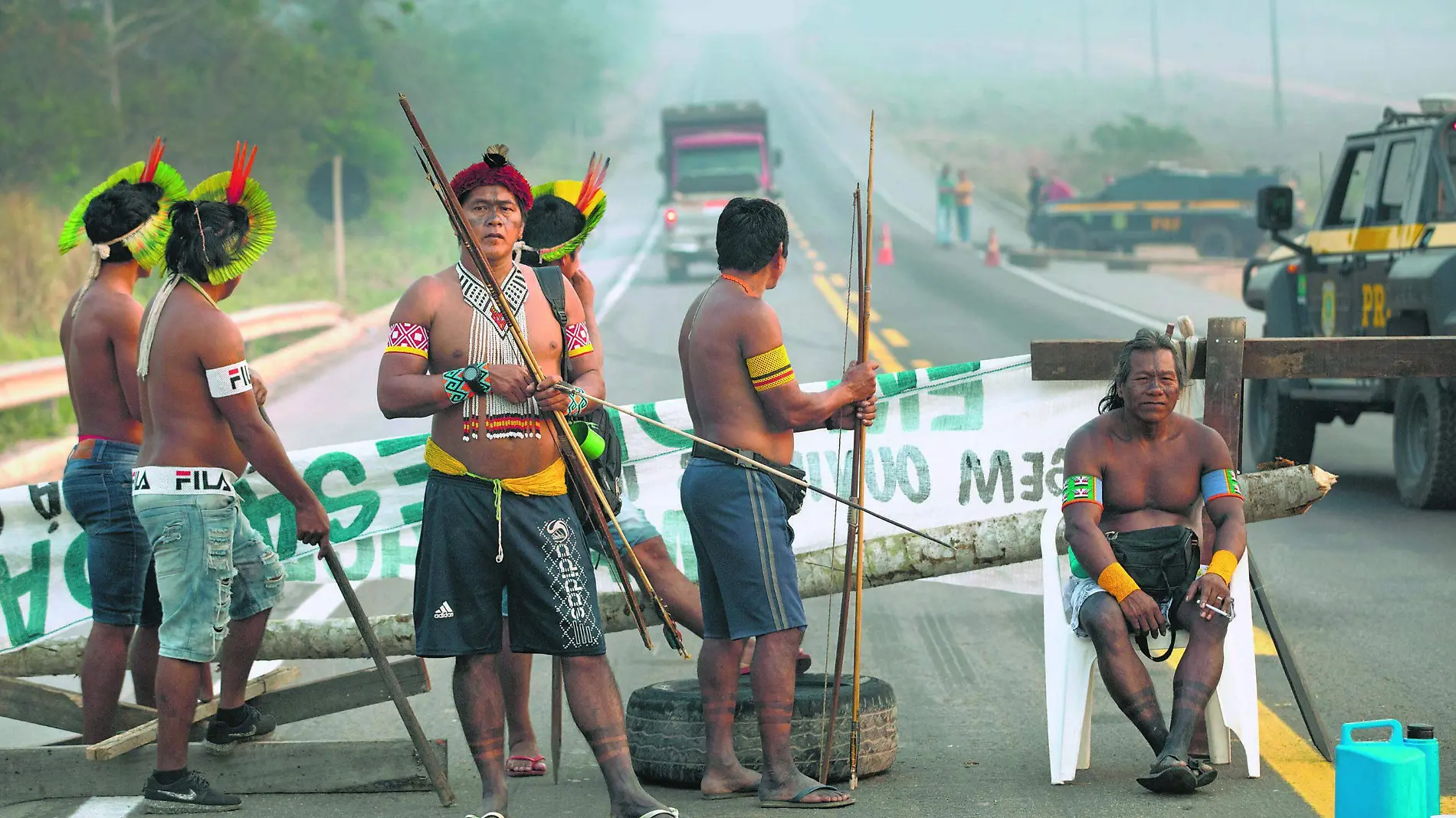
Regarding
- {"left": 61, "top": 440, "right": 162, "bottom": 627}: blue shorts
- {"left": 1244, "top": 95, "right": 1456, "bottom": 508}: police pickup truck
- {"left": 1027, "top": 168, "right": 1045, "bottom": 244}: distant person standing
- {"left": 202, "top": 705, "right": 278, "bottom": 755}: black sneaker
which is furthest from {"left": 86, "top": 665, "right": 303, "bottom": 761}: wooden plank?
{"left": 1027, "top": 168, "right": 1045, "bottom": 244}: distant person standing

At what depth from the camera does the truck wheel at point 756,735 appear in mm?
5871

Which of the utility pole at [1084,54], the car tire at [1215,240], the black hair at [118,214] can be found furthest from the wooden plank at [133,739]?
the utility pole at [1084,54]

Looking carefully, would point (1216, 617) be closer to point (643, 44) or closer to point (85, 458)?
point (85, 458)

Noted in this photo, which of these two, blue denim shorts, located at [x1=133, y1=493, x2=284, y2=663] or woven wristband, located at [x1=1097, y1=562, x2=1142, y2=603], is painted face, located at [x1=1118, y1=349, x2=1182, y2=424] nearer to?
woven wristband, located at [x1=1097, y1=562, x2=1142, y2=603]

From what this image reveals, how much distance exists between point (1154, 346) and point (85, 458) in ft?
11.8

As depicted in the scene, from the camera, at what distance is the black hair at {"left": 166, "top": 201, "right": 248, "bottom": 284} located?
5.79 meters

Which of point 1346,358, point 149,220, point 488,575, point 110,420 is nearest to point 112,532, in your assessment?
point 110,420

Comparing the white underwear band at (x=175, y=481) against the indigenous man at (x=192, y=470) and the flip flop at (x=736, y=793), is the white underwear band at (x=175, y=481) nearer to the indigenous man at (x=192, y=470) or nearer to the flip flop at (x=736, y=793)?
the indigenous man at (x=192, y=470)

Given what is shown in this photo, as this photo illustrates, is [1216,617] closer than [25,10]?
Yes

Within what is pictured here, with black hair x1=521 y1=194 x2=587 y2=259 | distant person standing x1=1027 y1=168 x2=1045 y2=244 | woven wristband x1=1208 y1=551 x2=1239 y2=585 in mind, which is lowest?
woven wristband x1=1208 y1=551 x2=1239 y2=585

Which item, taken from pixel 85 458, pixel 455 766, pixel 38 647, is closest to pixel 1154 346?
pixel 455 766

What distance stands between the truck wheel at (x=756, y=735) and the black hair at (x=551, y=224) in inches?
69.7

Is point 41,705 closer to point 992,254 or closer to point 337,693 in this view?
point 337,693

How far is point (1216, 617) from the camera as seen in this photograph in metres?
5.77
